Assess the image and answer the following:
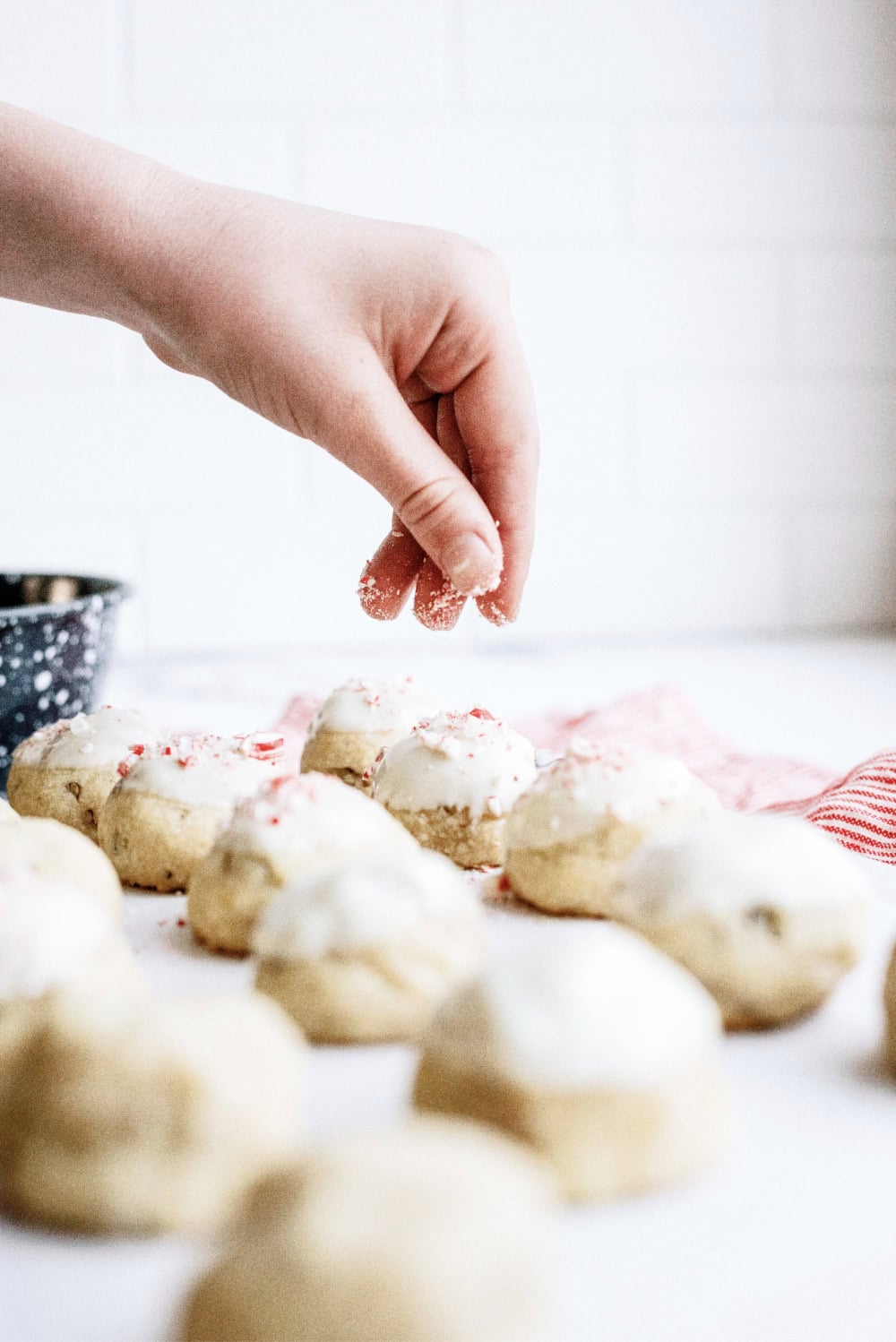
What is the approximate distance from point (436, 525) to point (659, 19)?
5.02 feet

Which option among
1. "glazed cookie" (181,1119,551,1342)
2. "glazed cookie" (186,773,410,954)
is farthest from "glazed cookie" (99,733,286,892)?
"glazed cookie" (181,1119,551,1342)

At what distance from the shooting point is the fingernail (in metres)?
0.96

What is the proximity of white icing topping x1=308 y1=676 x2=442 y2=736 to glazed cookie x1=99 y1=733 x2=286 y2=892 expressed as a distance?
0.13m

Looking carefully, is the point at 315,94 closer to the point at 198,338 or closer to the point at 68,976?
the point at 198,338

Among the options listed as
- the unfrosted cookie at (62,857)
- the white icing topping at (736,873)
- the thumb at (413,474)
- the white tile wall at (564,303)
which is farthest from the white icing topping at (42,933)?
the white tile wall at (564,303)

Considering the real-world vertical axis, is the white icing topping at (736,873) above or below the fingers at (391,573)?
below

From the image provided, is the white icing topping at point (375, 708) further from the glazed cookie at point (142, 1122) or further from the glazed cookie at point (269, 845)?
the glazed cookie at point (142, 1122)

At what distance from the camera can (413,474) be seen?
3.08 ft

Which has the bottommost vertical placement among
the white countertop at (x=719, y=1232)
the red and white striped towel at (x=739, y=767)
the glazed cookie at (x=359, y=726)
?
the red and white striped towel at (x=739, y=767)

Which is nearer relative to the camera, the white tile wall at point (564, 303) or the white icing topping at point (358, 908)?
the white icing topping at point (358, 908)

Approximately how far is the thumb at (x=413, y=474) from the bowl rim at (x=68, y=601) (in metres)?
0.30

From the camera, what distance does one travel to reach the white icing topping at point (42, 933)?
494 millimetres

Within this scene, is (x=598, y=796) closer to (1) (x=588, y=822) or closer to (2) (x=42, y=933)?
(1) (x=588, y=822)

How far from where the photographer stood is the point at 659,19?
213cm
